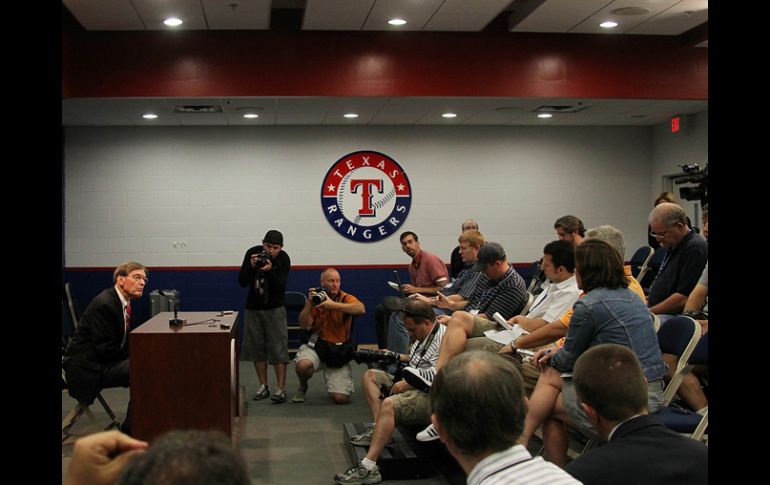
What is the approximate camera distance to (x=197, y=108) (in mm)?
8398

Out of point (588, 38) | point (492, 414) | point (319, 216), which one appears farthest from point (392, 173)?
point (492, 414)

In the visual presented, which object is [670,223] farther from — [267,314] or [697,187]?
[267,314]

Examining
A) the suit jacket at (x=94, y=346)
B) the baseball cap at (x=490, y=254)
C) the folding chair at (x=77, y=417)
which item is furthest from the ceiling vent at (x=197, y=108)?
the baseball cap at (x=490, y=254)

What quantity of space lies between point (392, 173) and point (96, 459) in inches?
354

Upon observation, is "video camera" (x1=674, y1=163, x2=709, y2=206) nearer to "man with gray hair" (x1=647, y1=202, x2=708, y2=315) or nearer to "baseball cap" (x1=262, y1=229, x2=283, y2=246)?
"man with gray hair" (x1=647, y1=202, x2=708, y2=315)

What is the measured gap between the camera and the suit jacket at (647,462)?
87.8 inches

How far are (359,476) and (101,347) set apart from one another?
79.2 inches

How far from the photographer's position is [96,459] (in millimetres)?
1239

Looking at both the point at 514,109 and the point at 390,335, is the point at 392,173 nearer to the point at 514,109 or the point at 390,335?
the point at 514,109

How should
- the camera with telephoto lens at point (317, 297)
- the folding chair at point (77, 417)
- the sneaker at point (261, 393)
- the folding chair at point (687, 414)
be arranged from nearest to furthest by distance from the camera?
1. the folding chair at point (687, 414)
2. the folding chair at point (77, 417)
3. the camera with telephoto lens at point (317, 297)
4. the sneaker at point (261, 393)

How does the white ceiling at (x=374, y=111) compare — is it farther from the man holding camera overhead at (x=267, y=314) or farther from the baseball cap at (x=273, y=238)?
the man holding camera overhead at (x=267, y=314)

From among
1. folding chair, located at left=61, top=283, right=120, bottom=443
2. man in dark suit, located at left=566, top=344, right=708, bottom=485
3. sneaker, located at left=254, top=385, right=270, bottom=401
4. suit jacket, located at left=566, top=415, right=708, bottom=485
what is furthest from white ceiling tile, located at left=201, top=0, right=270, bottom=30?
suit jacket, located at left=566, top=415, right=708, bottom=485

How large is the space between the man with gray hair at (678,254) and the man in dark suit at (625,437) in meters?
2.63
